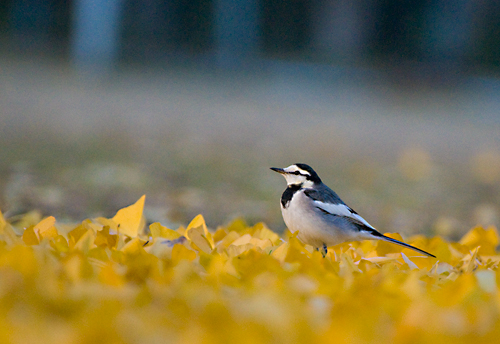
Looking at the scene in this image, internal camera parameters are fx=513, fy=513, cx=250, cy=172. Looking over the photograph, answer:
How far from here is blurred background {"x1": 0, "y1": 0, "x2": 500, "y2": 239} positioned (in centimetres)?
533

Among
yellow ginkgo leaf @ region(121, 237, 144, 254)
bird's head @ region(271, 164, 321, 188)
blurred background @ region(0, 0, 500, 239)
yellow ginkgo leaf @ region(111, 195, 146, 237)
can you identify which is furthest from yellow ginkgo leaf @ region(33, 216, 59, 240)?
blurred background @ region(0, 0, 500, 239)

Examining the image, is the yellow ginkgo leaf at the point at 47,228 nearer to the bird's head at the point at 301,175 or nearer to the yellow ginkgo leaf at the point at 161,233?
the yellow ginkgo leaf at the point at 161,233

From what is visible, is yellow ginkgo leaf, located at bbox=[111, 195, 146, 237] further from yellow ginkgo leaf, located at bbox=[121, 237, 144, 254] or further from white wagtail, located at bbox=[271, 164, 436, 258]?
white wagtail, located at bbox=[271, 164, 436, 258]

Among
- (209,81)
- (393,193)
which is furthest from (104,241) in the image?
(209,81)

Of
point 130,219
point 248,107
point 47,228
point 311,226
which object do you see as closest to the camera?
point 47,228

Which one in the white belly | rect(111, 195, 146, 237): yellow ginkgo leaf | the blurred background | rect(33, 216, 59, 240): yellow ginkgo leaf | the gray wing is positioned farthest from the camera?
the blurred background

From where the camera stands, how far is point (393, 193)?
6395 millimetres

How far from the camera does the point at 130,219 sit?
92.3 inches

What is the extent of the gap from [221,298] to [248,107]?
1016cm

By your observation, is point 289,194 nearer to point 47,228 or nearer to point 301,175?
point 301,175

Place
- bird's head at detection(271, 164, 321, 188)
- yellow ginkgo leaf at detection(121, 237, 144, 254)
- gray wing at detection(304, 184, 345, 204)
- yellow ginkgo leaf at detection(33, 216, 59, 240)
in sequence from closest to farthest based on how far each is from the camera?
yellow ginkgo leaf at detection(121, 237, 144, 254) < yellow ginkgo leaf at detection(33, 216, 59, 240) < gray wing at detection(304, 184, 345, 204) < bird's head at detection(271, 164, 321, 188)

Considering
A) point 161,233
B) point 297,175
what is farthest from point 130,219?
point 297,175

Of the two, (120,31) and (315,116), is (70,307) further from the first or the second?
(120,31)

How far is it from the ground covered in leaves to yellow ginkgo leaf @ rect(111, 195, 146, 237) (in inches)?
10.7
